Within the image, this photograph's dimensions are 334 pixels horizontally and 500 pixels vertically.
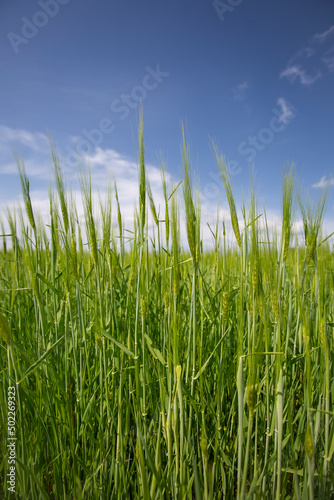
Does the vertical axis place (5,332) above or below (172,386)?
above

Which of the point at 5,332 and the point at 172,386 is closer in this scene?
the point at 5,332

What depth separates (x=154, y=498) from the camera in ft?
2.55

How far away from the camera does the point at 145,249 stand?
97 centimetres

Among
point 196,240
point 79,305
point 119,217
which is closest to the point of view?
point 196,240

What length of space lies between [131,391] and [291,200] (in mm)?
910

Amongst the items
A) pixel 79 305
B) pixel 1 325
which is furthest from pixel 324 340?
pixel 1 325

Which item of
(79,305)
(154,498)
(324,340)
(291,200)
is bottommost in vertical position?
(154,498)

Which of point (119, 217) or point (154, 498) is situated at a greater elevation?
point (119, 217)

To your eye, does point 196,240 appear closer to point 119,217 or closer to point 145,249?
point 145,249

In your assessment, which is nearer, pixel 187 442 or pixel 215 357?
pixel 187 442

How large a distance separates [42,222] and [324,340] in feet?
3.91

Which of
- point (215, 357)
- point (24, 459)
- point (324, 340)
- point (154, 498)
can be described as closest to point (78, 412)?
point (24, 459)

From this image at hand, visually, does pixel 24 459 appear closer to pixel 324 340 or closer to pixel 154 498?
pixel 154 498

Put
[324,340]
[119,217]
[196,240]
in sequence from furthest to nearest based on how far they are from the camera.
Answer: [119,217], [196,240], [324,340]
